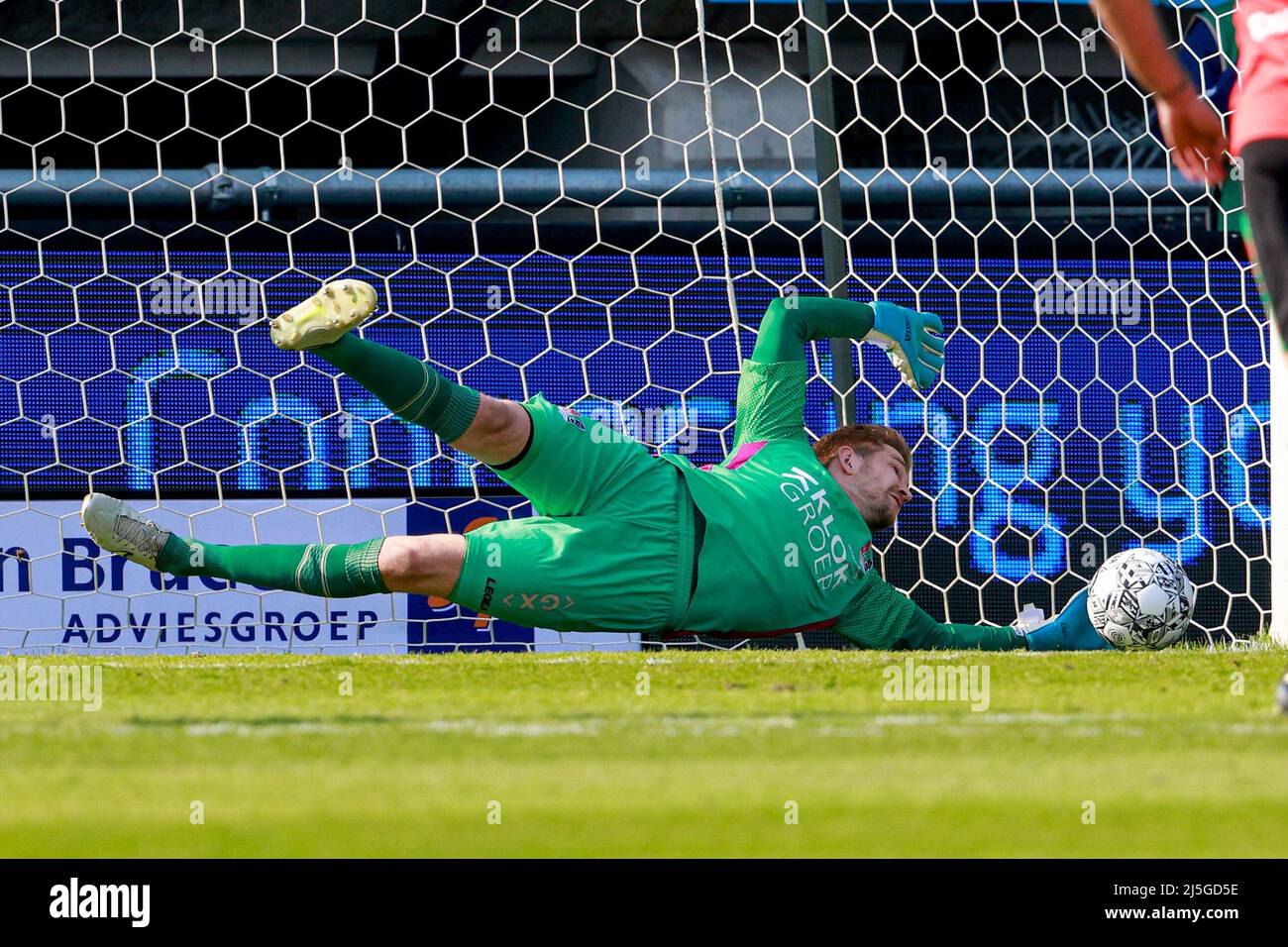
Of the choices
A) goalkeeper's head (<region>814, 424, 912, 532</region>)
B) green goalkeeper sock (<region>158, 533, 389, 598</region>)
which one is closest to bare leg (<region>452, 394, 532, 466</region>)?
green goalkeeper sock (<region>158, 533, 389, 598</region>)

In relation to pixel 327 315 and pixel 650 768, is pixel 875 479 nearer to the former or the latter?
pixel 327 315

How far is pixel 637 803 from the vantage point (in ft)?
6.75

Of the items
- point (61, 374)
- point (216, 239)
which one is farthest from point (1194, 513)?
point (61, 374)

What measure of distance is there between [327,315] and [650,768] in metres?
2.08

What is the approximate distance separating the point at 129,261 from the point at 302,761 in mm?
3937

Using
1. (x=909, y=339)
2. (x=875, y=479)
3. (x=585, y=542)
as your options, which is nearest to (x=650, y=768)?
(x=585, y=542)

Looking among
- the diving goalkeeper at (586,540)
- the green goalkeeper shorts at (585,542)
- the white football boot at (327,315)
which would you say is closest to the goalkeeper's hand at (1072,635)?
the diving goalkeeper at (586,540)

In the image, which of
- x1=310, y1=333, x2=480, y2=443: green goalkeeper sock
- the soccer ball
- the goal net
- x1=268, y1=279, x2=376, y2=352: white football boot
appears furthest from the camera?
the goal net

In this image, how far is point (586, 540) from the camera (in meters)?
4.31

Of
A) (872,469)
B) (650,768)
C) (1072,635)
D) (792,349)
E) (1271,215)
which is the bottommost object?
(650,768)

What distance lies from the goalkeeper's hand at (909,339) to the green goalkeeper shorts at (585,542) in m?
0.93

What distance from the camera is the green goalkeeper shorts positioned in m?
4.28

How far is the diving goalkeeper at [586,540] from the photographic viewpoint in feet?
13.9

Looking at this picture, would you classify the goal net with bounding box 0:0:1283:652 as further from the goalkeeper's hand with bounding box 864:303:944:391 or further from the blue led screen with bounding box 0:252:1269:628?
the goalkeeper's hand with bounding box 864:303:944:391
